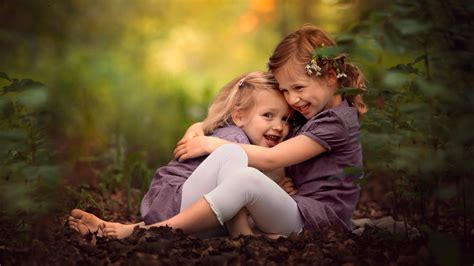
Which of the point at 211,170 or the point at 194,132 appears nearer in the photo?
the point at 211,170

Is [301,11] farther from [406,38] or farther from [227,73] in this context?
[406,38]

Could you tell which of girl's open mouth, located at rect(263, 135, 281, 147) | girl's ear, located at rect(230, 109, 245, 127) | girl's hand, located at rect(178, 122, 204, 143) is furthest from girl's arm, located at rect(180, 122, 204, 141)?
girl's open mouth, located at rect(263, 135, 281, 147)

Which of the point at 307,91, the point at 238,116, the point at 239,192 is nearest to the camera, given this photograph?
the point at 239,192

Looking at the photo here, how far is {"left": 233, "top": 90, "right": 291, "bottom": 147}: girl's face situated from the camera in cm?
387

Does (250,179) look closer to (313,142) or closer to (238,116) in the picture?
(313,142)

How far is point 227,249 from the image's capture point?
3070mm

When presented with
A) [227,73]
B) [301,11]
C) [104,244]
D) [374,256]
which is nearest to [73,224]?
[104,244]

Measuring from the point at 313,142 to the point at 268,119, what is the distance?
37 centimetres

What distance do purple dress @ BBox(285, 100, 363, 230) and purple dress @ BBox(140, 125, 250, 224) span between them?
0.40 meters

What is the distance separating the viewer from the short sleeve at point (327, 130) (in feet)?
11.8

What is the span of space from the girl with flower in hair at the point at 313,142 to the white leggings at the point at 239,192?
Answer: 0.01 m

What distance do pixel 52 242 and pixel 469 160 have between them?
1.74 m

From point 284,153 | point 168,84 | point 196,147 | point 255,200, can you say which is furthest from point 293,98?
point 168,84

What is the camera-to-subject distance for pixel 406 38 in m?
2.84
